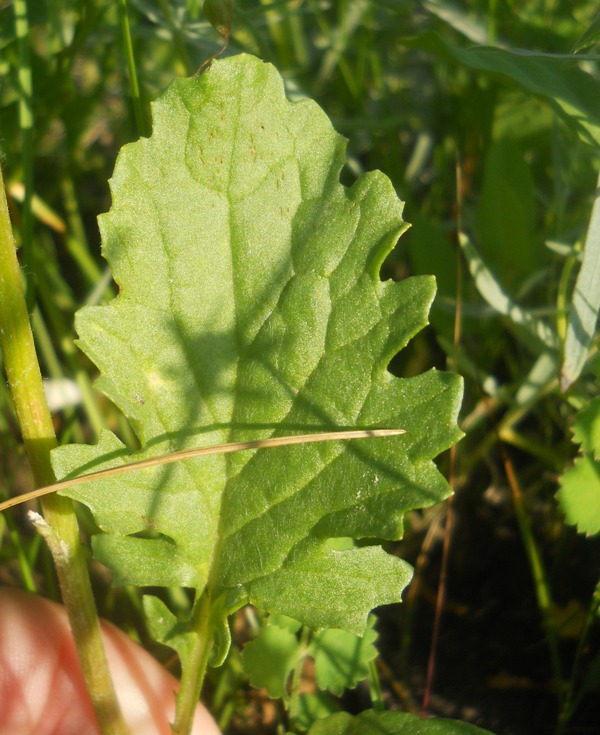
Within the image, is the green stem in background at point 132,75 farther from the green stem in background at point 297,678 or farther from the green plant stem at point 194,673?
the green stem in background at point 297,678

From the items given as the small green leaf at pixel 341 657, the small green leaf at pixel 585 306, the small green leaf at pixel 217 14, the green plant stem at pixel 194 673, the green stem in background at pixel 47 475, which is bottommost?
the small green leaf at pixel 341 657

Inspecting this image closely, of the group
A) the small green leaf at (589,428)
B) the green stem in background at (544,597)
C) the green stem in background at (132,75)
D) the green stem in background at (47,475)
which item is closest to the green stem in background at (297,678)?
the green stem in background at (47,475)

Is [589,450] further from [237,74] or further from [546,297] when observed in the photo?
[237,74]

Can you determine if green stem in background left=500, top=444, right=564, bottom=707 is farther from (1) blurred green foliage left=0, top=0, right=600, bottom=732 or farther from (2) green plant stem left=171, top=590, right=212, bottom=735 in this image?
(2) green plant stem left=171, top=590, right=212, bottom=735

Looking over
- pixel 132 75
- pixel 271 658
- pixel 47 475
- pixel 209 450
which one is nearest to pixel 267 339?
pixel 209 450

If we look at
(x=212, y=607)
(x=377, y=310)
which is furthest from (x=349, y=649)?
(x=377, y=310)

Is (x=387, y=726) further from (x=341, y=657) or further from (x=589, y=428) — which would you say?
(x=589, y=428)

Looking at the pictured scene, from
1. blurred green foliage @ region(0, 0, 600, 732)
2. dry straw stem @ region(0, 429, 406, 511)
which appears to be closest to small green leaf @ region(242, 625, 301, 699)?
blurred green foliage @ region(0, 0, 600, 732)
